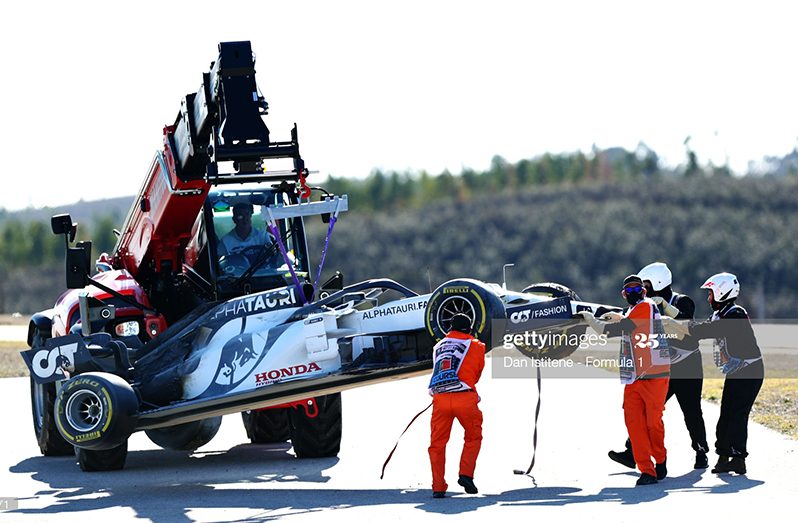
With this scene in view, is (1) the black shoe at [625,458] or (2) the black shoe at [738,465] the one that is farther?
(1) the black shoe at [625,458]

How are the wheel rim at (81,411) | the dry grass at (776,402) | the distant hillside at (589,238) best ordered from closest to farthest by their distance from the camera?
1. the wheel rim at (81,411)
2. the dry grass at (776,402)
3. the distant hillside at (589,238)

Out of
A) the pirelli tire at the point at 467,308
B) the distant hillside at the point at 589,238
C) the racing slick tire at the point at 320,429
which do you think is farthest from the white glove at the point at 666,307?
the distant hillside at the point at 589,238

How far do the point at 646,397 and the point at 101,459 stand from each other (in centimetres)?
561

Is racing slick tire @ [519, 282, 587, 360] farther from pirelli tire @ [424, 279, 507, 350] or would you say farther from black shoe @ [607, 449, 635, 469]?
black shoe @ [607, 449, 635, 469]

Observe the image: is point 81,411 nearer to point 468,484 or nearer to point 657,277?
point 468,484

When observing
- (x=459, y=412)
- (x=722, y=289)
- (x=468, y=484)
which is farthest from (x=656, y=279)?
(x=468, y=484)

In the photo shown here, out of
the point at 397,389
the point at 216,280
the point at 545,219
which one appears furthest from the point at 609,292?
the point at 216,280

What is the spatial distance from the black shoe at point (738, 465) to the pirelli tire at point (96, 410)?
A: 5.60 metres

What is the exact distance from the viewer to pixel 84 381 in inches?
522

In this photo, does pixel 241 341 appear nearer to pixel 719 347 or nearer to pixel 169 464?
pixel 169 464

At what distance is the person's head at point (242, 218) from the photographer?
1527 centimetres

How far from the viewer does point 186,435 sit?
626 inches

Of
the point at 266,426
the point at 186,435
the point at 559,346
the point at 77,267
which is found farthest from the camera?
the point at 266,426

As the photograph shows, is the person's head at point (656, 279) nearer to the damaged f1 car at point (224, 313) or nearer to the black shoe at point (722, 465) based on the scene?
the damaged f1 car at point (224, 313)
